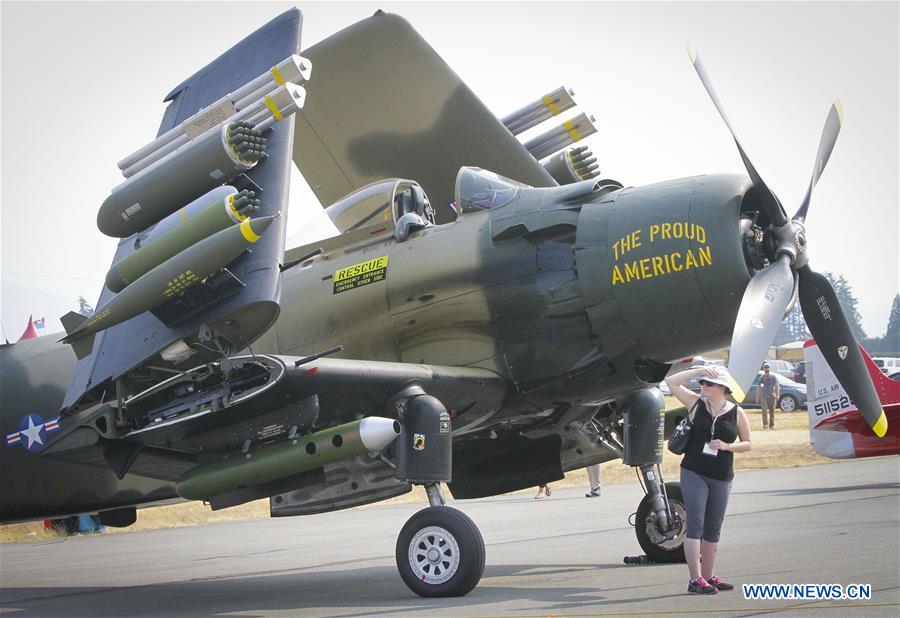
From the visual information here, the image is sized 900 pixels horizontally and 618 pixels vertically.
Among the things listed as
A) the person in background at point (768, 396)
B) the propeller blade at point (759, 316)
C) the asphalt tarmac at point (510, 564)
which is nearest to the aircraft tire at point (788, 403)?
the person in background at point (768, 396)

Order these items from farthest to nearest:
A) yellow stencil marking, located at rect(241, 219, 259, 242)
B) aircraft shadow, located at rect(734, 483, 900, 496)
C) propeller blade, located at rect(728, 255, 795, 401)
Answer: aircraft shadow, located at rect(734, 483, 900, 496) → yellow stencil marking, located at rect(241, 219, 259, 242) → propeller blade, located at rect(728, 255, 795, 401)

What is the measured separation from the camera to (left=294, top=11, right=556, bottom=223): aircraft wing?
1374 cm

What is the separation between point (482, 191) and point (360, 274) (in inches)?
54.4

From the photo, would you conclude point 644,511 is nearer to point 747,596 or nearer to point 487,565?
point 487,565

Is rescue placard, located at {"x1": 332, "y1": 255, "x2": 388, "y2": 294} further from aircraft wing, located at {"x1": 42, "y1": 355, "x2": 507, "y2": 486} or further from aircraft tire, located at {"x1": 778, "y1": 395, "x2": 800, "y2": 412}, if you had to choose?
aircraft tire, located at {"x1": 778, "y1": 395, "x2": 800, "y2": 412}

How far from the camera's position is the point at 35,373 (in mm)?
11391

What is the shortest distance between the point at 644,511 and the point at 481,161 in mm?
5180

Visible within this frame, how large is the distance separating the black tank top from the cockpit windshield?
297cm

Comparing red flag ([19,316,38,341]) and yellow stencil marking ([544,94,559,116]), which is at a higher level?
yellow stencil marking ([544,94,559,116])

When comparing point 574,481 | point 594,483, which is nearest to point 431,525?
point 594,483

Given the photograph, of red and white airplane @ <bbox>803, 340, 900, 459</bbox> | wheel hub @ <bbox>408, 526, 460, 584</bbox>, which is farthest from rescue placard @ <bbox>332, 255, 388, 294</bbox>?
red and white airplane @ <bbox>803, 340, 900, 459</bbox>

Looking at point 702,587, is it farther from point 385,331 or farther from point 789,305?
point 385,331

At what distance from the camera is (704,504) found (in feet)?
25.2

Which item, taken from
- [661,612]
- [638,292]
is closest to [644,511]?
[638,292]
